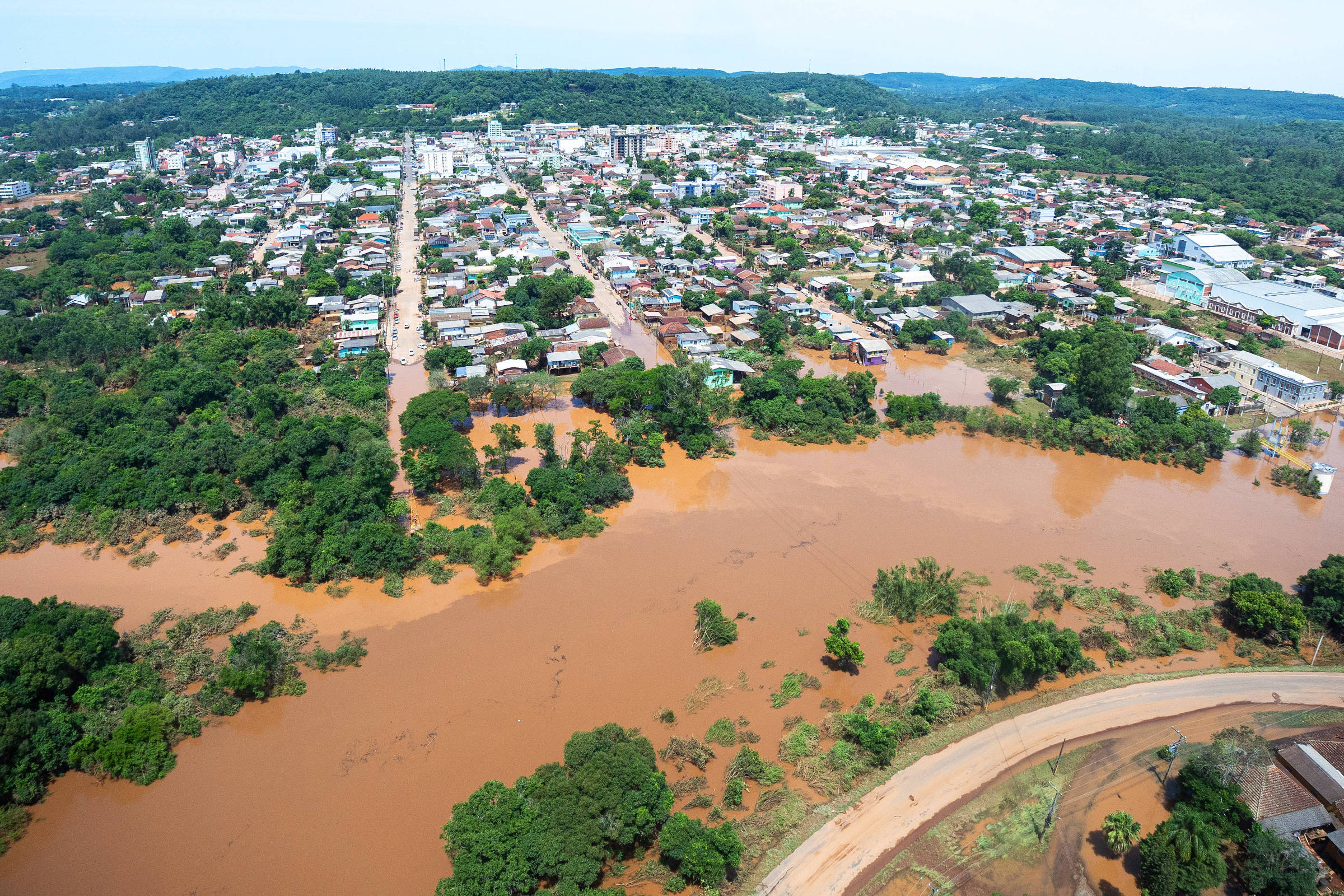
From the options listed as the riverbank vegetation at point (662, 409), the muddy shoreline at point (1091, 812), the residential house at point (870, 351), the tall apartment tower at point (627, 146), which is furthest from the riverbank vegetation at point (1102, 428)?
the tall apartment tower at point (627, 146)

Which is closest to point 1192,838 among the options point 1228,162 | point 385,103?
point 1228,162

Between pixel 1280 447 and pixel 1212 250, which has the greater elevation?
pixel 1212 250

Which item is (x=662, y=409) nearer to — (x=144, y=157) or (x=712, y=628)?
(x=712, y=628)

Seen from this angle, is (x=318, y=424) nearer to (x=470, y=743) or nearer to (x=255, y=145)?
(x=470, y=743)

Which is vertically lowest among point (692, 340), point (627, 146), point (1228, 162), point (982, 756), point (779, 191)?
point (982, 756)

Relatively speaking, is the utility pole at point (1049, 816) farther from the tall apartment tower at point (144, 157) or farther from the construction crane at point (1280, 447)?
the tall apartment tower at point (144, 157)

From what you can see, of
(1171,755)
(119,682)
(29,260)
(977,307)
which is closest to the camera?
(1171,755)
